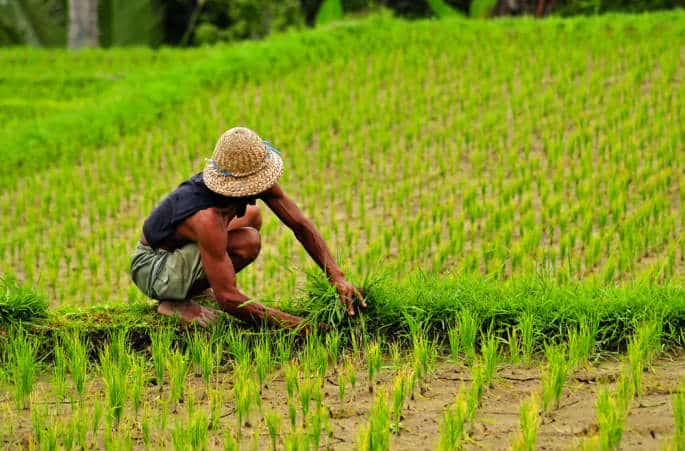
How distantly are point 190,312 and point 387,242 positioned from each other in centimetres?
177

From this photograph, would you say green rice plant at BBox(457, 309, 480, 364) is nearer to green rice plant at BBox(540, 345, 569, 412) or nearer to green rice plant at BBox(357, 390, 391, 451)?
green rice plant at BBox(540, 345, 569, 412)

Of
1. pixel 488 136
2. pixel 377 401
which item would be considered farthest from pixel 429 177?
pixel 377 401

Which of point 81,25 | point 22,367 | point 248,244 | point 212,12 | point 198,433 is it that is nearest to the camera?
point 198,433

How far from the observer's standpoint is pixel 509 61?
9.39 metres

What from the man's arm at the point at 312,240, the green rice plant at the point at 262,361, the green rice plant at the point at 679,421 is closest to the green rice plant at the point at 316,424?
the green rice plant at the point at 262,361

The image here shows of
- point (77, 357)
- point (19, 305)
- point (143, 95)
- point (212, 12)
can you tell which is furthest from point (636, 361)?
point (212, 12)

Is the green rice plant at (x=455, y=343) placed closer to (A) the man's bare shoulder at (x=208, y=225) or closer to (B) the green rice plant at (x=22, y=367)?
(A) the man's bare shoulder at (x=208, y=225)

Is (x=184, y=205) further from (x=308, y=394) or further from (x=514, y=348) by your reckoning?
(x=514, y=348)

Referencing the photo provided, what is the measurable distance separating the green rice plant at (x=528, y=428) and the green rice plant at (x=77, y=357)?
1610 mm

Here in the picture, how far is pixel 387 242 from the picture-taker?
18.5 feet

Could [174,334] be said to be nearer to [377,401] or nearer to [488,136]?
[377,401]

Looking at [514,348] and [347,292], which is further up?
[347,292]

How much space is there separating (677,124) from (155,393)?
5.07 meters

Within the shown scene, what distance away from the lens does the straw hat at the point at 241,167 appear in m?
3.69
